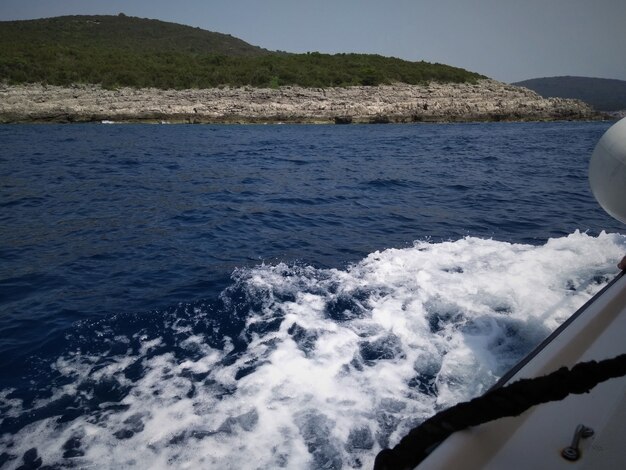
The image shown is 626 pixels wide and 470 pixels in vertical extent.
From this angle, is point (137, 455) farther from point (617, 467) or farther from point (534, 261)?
point (534, 261)

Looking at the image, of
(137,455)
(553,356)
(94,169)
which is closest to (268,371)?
(137,455)

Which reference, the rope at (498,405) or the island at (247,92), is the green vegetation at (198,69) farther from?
the rope at (498,405)

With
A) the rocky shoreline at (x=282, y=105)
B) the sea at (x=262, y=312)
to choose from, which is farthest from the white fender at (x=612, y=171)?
the rocky shoreline at (x=282, y=105)

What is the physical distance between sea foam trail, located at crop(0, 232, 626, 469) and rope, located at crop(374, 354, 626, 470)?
4.58ft

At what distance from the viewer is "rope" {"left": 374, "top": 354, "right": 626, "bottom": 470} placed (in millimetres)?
1128

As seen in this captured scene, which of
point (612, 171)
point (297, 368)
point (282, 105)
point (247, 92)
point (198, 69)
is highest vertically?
point (198, 69)

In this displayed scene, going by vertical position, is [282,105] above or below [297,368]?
above

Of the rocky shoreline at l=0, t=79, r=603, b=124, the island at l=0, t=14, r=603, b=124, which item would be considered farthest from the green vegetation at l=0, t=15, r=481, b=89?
the rocky shoreline at l=0, t=79, r=603, b=124

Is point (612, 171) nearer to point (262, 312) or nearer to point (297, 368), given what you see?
point (297, 368)

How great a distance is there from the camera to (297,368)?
3262 mm

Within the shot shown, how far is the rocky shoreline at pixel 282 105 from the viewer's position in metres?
33.7

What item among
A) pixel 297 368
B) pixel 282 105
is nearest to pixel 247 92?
pixel 282 105

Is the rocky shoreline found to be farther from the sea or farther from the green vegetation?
the sea

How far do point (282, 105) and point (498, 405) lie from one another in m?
39.9
